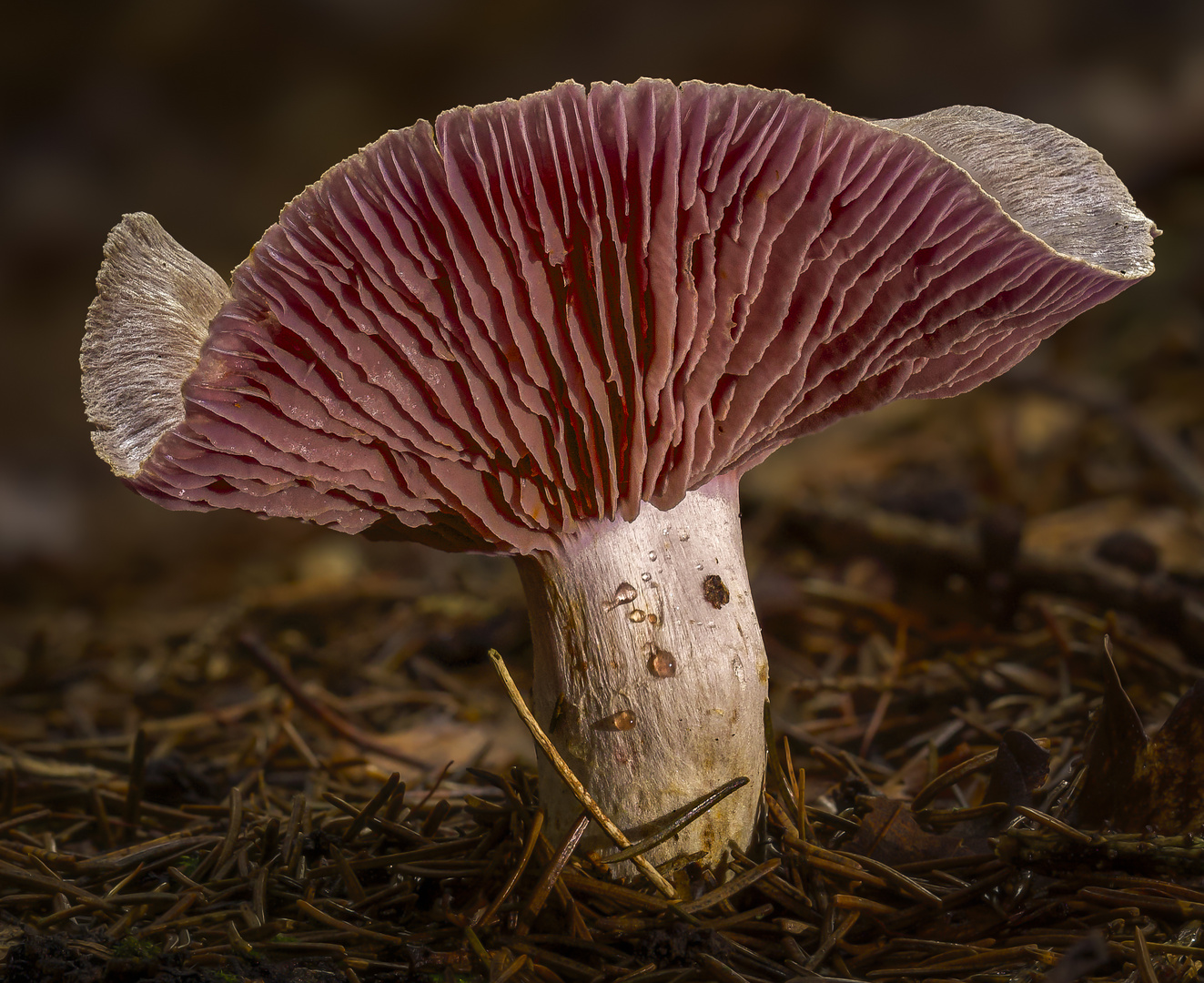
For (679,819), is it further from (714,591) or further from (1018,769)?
(1018,769)

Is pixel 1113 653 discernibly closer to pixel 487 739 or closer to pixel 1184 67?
pixel 487 739

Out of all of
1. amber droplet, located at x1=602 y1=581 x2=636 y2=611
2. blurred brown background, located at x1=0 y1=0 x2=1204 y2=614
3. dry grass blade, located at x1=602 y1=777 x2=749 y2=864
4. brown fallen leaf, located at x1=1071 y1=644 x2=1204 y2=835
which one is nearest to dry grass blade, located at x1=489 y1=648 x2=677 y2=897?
dry grass blade, located at x1=602 y1=777 x2=749 y2=864

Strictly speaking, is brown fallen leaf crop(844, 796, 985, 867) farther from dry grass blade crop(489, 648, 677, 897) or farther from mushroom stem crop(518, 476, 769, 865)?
dry grass blade crop(489, 648, 677, 897)

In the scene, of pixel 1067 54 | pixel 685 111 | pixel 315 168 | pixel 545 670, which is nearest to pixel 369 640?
pixel 545 670

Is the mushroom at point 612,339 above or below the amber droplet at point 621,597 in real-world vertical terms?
above

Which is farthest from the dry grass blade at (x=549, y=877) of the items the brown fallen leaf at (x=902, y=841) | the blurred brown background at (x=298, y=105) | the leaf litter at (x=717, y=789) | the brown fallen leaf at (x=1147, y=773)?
the blurred brown background at (x=298, y=105)

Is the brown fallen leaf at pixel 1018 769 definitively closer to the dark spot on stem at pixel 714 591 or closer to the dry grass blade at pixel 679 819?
the dry grass blade at pixel 679 819

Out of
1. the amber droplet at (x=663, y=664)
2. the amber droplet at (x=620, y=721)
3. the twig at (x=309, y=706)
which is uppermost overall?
the amber droplet at (x=663, y=664)
